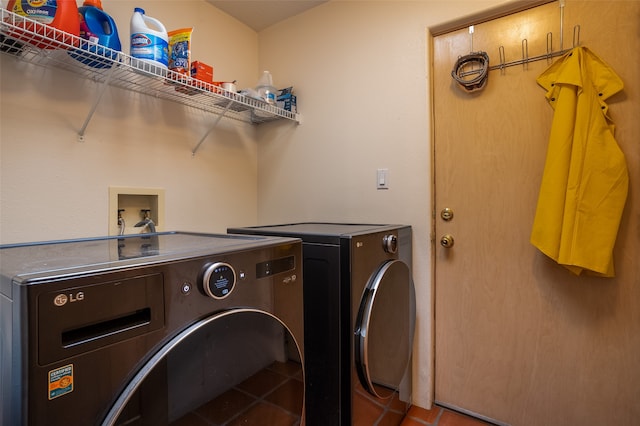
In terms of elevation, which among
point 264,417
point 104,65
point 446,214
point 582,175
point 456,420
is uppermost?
point 104,65

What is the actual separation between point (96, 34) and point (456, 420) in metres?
2.37

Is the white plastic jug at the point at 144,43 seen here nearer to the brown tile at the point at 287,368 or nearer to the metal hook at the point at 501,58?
the brown tile at the point at 287,368

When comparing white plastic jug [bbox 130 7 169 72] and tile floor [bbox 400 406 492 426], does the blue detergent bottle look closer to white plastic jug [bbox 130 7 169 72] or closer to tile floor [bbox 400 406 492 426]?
white plastic jug [bbox 130 7 169 72]

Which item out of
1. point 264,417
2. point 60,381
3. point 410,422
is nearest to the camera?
point 60,381

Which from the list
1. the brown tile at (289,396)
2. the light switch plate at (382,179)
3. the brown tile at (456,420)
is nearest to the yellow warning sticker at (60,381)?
the brown tile at (289,396)

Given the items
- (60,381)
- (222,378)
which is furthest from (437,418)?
(60,381)

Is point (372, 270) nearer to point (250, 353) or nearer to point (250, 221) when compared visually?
point (250, 353)

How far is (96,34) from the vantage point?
4.09 ft

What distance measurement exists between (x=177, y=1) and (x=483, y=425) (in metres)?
2.75

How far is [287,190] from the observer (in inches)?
87.4

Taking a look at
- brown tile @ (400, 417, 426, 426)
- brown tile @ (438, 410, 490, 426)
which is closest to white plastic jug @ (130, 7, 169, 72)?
brown tile @ (400, 417, 426, 426)

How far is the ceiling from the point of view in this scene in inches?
79.4

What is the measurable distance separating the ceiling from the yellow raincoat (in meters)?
1.48

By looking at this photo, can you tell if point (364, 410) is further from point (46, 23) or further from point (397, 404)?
point (46, 23)
